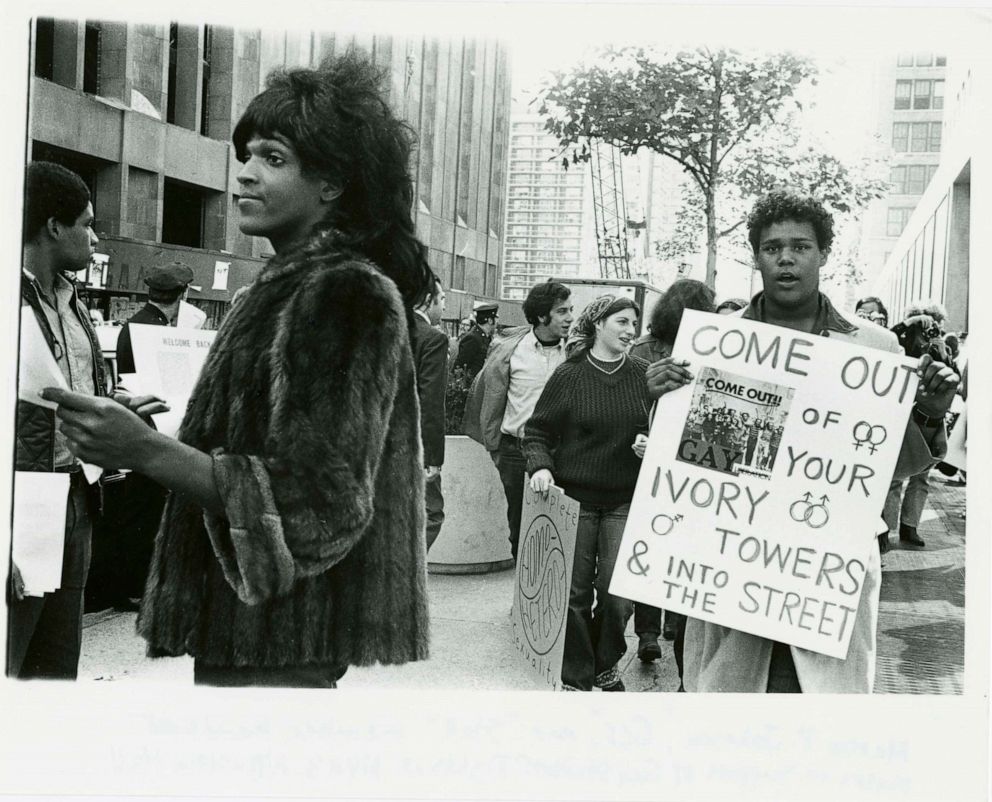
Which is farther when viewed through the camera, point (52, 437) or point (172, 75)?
point (172, 75)

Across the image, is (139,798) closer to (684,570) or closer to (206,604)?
(206,604)

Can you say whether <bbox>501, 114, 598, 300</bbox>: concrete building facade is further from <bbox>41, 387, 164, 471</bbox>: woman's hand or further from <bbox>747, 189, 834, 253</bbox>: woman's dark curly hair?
<bbox>41, 387, 164, 471</bbox>: woman's hand

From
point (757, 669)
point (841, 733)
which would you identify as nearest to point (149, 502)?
point (757, 669)

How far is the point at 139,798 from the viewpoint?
2.99m

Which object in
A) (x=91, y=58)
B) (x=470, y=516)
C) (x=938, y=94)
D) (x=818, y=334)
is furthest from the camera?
(x=470, y=516)

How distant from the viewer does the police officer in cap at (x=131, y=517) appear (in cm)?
390

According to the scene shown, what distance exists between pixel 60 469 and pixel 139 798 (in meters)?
0.98

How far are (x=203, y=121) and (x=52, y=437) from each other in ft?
7.96

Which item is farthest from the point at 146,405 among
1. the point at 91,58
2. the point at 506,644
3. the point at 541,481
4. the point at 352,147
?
the point at 506,644

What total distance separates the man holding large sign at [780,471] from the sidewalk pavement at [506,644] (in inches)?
28.0

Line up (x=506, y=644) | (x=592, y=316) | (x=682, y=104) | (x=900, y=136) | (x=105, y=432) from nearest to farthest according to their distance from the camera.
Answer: (x=105, y=432) < (x=900, y=136) < (x=682, y=104) < (x=592, y=316) < (x=506, y=644)

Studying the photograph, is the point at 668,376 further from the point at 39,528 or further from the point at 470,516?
the point at 470,516

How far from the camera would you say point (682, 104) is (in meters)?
4.34

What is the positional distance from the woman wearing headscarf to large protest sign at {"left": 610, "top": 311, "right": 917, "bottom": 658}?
0.66 metres
